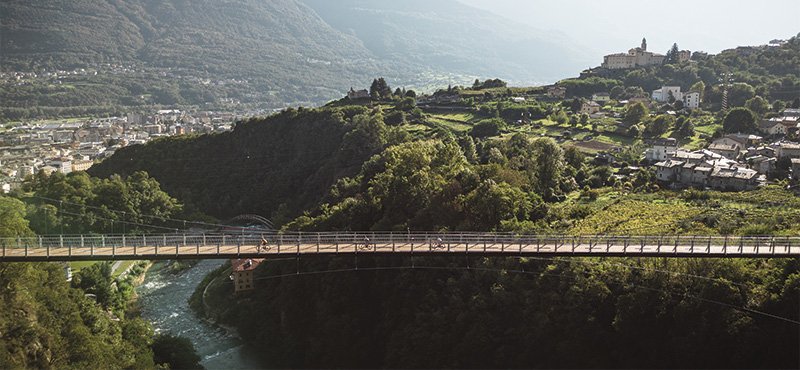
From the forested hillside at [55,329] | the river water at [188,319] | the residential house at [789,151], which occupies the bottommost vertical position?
the river water at [188,319]

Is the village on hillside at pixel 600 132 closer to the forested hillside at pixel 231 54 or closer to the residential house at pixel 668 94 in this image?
the residential house at pixel 668 94

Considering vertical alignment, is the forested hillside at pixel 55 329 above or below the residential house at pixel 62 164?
below

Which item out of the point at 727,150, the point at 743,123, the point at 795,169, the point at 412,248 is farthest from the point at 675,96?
the point at 412,248

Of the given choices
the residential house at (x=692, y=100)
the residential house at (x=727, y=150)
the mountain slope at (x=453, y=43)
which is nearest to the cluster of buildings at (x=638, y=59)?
the residential house at (x=692, y=100)

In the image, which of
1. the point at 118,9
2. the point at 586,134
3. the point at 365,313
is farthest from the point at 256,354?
the point at 118,9

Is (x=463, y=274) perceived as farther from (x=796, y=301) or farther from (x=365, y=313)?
(x=796, y=301)

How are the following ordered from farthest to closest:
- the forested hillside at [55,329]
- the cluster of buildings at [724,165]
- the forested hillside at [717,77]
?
1. the forested hillside at [717,77]
2. the cluster of buildings at [724,165]
3. the forested hillside at [55,329]
